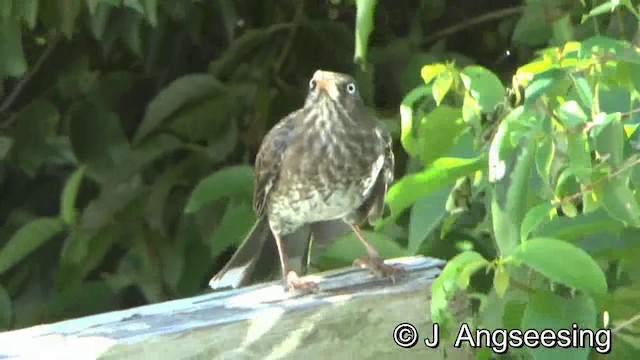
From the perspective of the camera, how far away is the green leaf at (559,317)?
1.50m

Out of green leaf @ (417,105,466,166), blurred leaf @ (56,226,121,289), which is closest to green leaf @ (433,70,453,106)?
green leaf @ (417,105,466,166)

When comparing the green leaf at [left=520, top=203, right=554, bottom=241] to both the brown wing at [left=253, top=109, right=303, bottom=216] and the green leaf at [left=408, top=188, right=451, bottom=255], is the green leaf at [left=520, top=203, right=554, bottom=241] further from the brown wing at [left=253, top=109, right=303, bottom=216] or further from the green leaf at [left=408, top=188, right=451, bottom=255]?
the brown wing at [left=253, top=109, right=303, bottom=216]

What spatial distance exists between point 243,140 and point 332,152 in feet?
2.29

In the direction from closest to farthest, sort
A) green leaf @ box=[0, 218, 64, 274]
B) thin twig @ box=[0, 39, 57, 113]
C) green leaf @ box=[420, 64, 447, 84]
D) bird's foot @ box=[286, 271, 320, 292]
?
green leaf @ box=[420, 64, 447, 84], bird's foot @ box=[286, 271, 320, 292], green leaf @ box=[0, 218, 64, 274], thin twig @ box=[0, 39, 57, 113]

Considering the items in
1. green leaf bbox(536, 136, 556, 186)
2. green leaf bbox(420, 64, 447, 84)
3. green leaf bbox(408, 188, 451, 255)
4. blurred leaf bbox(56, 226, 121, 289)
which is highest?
green leaf bbox(420, 64, 447, 84)

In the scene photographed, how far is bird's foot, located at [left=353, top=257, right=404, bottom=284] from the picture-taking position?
200 centimetres

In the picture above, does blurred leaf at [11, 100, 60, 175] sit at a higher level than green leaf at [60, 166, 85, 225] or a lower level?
higher

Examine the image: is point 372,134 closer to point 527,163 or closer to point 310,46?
point 310,46

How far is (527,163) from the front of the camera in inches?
56.5

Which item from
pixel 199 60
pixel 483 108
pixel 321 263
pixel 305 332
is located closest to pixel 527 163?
pixel 483 108

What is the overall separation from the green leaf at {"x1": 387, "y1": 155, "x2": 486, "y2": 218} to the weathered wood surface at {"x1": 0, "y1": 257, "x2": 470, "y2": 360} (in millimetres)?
296

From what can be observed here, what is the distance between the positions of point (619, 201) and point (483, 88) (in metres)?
0.31

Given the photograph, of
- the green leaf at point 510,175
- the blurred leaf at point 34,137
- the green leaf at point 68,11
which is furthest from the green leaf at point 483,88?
the blurred leaf at point 34,137

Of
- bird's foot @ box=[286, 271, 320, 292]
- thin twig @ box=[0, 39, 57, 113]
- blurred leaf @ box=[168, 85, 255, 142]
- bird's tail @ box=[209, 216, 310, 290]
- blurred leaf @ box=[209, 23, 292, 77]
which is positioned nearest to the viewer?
bird's foot @ box=[286, 271, 320, 292]
